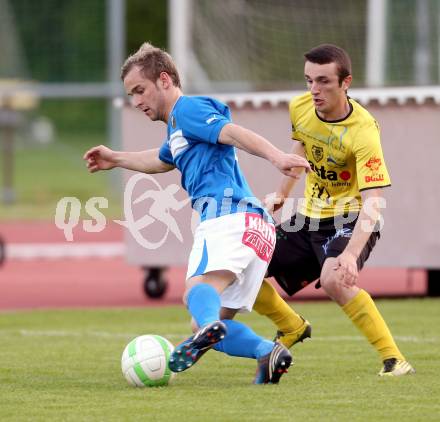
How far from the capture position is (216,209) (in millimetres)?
6992

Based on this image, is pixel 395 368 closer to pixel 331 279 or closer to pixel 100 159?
pixel 331 279

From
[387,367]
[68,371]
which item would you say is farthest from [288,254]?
[68,371]

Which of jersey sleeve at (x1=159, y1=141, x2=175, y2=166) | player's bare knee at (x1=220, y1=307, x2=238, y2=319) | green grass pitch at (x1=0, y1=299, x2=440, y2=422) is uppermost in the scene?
jersey sleeve at (x1=159, y1=141, x2=175, y2=166)

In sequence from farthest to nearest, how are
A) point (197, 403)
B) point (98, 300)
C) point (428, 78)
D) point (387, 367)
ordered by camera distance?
1. point (428, 78)
2. point (98, 300)
3. point (387, 367)
4. point (197, 403)

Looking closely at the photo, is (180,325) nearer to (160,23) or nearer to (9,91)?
(9,91)

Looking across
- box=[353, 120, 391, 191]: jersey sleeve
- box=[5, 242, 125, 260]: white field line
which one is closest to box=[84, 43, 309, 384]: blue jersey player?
box=[353, 120, 391, 191]: jersey sleeve

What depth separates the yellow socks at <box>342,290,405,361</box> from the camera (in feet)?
24.8

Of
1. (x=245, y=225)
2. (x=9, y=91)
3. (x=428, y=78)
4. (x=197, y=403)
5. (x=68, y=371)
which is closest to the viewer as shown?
(x=197, y=403)

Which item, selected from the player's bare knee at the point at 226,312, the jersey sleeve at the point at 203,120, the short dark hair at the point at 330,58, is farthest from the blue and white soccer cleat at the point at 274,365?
the short dark hair at the point at 330,58

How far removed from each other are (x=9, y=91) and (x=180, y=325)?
1948 centimetres

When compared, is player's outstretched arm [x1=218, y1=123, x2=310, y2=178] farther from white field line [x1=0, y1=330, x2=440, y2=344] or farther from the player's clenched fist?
white field line [x1=0, y1=330, x2=440, y2=344]

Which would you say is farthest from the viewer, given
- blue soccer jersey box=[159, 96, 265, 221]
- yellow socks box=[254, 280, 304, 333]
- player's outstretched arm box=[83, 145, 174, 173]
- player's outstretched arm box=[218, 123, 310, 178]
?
yellow socks box=[254, 280, 304, 333]

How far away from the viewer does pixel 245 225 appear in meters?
6.98

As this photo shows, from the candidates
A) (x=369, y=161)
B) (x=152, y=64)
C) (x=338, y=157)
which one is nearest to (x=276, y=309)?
(x=338, y=157)
